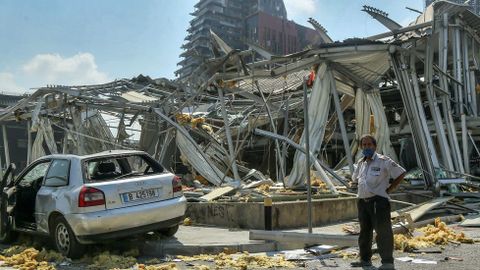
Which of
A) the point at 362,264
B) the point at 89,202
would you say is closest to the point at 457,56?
the point at 362,264

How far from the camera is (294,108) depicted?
61.9ft

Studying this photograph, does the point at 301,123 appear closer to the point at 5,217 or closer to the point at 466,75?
the point at 466,75

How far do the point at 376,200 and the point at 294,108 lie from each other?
1316cm

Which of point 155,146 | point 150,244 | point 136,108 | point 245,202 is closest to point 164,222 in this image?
point 150,244

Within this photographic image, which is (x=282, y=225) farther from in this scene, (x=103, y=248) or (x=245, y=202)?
(x=103, y=248)

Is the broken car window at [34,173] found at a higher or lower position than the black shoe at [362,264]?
higher

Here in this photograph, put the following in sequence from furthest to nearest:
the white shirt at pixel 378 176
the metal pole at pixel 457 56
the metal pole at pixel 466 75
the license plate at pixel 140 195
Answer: the metal pole at pixel 466 75 < the metal pole at pixel 457 56 < the license plate at pixel 140 195 < the white shirt at pixel 378 176

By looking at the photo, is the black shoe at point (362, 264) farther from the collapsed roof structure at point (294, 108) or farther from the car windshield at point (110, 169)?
the collapsed roof structure at point (294, 108)

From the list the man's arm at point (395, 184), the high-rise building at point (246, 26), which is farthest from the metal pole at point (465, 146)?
the high-rise building at point (246, 26)

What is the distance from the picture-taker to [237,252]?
282 inches

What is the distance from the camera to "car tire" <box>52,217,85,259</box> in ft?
22.1

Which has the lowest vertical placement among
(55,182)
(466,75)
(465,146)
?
(55,182)

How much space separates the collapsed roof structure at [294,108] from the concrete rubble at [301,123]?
0.14 feet

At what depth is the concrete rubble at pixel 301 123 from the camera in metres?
10.4
